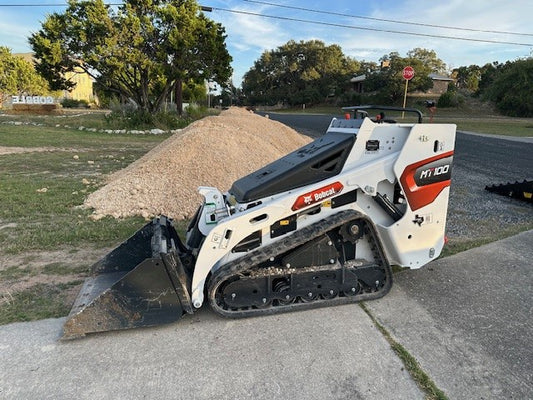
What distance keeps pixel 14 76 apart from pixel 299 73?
49807mm

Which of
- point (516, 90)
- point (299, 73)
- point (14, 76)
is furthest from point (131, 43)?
point (299, 73)

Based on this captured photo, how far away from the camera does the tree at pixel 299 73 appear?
75.6m

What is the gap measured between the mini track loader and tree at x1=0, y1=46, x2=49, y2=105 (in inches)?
2415

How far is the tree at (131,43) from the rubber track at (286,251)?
2171 cm

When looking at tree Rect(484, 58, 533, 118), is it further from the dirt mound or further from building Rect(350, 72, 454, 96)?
the dirt mound

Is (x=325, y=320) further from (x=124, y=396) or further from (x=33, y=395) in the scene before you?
(x=33, y=395)

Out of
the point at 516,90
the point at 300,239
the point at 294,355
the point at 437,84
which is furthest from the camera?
the point at 437,84

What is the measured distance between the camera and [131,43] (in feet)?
72.2

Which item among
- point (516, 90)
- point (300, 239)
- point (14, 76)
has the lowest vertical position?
point (300, 239)

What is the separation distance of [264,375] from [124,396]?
839mm

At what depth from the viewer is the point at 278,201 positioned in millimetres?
3074

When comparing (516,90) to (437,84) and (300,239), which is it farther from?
(300,239)

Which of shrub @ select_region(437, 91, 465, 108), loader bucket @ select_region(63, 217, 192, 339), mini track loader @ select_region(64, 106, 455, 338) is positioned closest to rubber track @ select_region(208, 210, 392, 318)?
mini track loader @ select_region(64, 106, 455, 338)

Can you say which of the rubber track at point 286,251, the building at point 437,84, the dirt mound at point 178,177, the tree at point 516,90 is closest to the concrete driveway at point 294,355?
the rubber track at point 286,251
